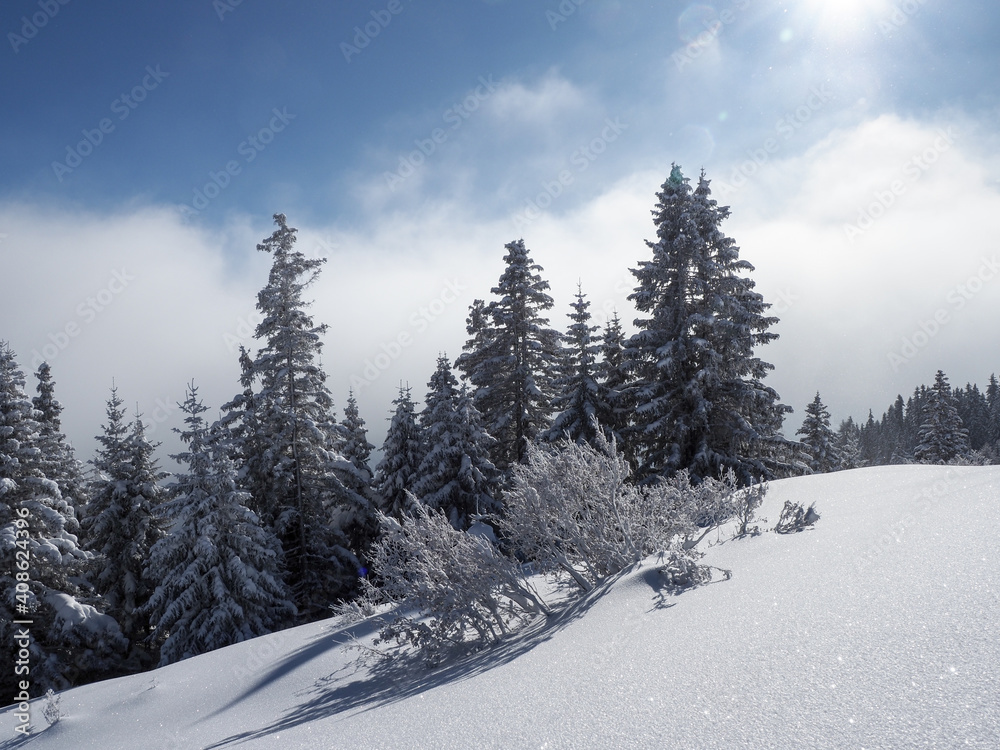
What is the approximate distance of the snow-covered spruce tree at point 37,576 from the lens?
47.3 ft

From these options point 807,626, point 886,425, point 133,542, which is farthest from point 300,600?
point 886,425

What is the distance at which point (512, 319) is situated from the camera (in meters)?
23.8

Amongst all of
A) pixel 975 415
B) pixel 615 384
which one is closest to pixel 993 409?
pixel 975 415

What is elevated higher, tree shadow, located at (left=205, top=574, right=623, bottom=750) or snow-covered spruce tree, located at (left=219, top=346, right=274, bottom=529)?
snow-covered spruce tree, located at (left=219, top=346, right=274, bottom=529)

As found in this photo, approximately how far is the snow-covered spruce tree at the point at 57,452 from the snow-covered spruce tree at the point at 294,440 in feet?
18.8

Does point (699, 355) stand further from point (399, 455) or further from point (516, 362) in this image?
point (399, 455)

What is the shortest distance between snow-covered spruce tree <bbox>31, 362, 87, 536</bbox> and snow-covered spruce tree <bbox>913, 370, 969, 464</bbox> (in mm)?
42032

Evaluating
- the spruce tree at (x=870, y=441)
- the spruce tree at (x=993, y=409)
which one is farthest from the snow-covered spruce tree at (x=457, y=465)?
the spruce tree at (x=870, y=441)

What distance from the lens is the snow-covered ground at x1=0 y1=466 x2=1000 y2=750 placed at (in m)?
2.55

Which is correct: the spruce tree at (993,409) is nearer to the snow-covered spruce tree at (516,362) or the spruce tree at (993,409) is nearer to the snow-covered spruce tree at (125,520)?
the snow-covered spruce tree at (516,362)

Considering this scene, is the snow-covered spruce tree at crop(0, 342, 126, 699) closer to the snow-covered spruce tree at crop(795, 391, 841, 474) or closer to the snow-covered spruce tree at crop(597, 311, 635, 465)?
the snow-covered spruce tree at crop(597, 311, 635, 465)

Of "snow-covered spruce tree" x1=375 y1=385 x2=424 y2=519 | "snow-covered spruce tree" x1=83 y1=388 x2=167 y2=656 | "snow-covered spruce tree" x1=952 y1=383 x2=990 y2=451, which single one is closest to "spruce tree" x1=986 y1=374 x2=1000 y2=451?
"snow-covered spruce tree" x1=952 y1=383 x2=990 y2=451

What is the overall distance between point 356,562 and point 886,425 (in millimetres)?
90116

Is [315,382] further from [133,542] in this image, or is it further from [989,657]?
[989,657]
